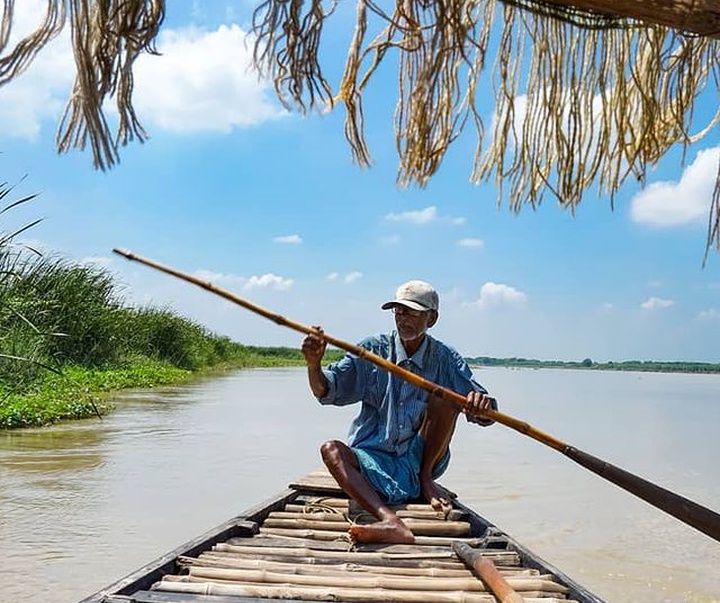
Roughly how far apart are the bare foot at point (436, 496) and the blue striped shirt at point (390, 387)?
20 centimetres

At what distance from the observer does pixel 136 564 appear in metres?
4.20

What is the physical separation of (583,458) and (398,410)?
1194 millimetres

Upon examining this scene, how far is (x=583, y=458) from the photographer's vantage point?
2111 mm

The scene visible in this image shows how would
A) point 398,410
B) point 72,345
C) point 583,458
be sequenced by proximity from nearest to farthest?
point 583,458 → point 398,410 → point 72,345

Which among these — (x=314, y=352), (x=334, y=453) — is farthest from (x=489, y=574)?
(x=334, y=453)

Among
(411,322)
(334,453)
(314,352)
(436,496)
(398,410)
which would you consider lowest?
(436,496)

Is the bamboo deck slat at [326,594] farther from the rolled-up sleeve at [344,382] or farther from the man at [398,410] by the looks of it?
the rolled-up sleeve at [344,382]

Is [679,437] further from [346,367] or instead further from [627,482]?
[627,482]

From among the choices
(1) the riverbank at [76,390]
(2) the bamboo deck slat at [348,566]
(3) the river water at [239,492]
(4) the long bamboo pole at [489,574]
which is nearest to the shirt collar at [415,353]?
(2) the bamboo deck slat at [348,566]

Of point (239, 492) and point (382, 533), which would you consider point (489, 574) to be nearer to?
point (382, 533)

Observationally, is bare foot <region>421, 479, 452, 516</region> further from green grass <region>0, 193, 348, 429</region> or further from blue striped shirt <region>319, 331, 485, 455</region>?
green grass <region>0, 193, 348, 429</region>

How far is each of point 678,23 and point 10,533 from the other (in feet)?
13.8

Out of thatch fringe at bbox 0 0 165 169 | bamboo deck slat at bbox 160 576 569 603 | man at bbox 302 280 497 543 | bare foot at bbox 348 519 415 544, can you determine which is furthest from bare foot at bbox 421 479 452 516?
thatch fringe at bbox 0 0 165 169

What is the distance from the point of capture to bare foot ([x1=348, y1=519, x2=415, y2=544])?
276cm
